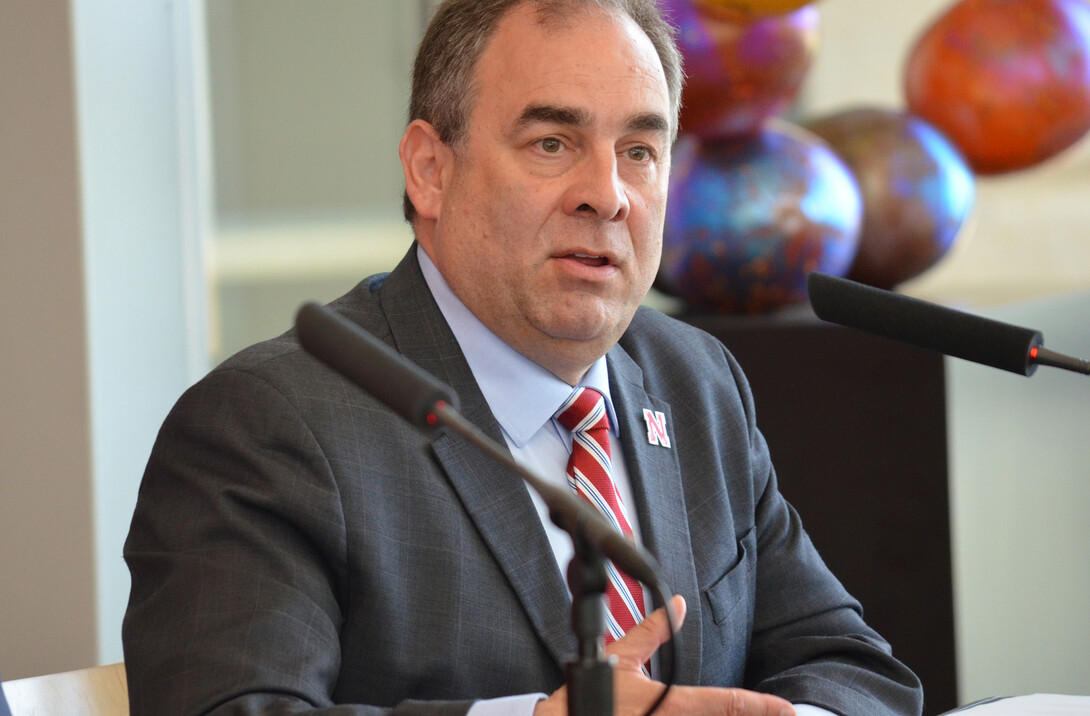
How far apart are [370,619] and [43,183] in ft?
4.71

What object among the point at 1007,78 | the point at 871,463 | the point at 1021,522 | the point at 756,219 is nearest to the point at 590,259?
the point at 756,219

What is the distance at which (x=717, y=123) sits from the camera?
244 cm

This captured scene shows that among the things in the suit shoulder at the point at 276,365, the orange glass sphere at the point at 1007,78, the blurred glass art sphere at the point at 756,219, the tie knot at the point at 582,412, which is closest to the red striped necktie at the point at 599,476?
the tie knot at the point at 582,412

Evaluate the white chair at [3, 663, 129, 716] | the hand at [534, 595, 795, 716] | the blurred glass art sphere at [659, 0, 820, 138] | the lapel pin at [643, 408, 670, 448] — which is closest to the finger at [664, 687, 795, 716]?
the hand at [534, 595, 795, 716]

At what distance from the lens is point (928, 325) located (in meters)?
1.12

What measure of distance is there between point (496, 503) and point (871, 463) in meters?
1.23

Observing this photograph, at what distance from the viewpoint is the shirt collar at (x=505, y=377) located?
1.44 metres

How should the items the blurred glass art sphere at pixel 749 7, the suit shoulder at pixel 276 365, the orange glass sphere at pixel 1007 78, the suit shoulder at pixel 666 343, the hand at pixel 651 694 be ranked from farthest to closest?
the orange glass sphere at pixel 1007 78, the blurred glass art sphere at pixel 749 7, the suit shoulder at pixel 666 343, the suit shoulder at pixel 276 365, the hand at pixel 651 694

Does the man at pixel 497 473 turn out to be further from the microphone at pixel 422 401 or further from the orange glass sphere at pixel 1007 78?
the orange glass sphere at pixel 1007 78

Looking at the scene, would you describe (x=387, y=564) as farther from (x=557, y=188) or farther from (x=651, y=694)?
(x=557, y=188)

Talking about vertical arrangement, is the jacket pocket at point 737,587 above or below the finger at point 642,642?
below

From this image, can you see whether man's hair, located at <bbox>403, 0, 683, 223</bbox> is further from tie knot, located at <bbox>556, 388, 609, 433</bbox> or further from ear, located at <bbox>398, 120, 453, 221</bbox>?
tie knot, located at <bbox>556, 388, 609, 433</bbox>

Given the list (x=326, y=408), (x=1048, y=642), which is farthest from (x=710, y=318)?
(x=326, y=408)

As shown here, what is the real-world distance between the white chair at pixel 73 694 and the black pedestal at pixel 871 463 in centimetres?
133
